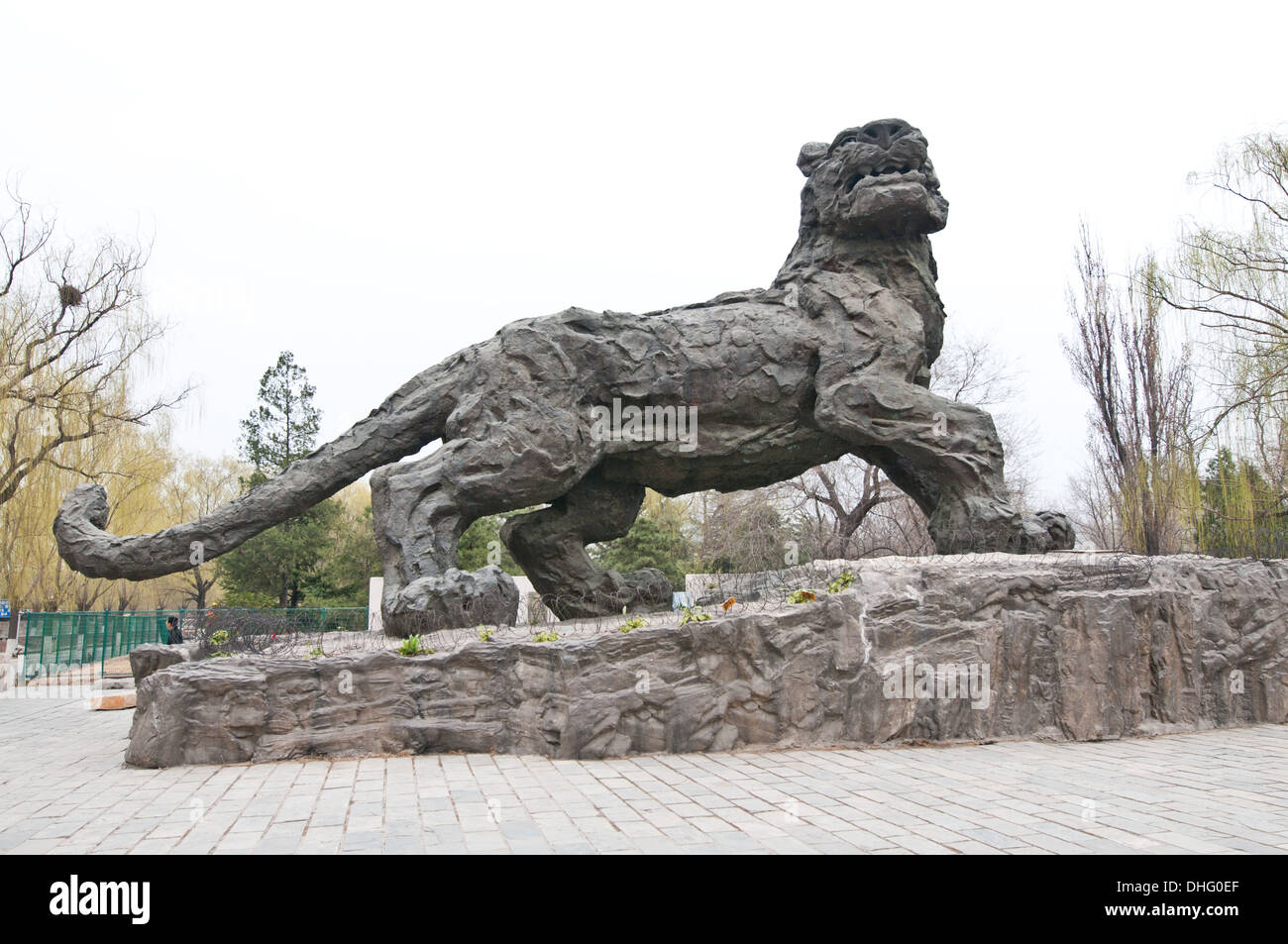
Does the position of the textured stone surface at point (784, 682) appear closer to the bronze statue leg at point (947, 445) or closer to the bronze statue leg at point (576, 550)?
the bronze statue leg at point (947, 445)

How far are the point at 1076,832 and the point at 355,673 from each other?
3460 millimetres

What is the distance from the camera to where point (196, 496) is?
30703 mm

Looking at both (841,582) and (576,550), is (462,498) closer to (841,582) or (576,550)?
(576,550)

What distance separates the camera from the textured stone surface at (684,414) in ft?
20.0

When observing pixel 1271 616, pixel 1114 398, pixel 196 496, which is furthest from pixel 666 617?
pixel 196 496

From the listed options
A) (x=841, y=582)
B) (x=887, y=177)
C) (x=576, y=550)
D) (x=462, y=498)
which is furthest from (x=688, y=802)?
(x=887, y=177)

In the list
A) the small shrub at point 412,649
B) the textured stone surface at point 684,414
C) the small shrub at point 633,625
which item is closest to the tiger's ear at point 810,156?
the textured stone surface at point 684,414

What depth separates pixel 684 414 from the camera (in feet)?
21.4

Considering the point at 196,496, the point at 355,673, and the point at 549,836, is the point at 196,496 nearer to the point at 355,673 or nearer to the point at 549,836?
the point at 355,673

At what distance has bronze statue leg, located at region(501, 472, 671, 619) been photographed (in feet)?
23.0

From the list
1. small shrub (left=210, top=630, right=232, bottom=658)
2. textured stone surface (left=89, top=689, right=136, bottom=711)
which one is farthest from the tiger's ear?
textured stone surface (left=89, top=689, right=136, bottom=711)

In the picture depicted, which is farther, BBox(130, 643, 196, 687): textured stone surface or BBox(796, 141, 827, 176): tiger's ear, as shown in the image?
BBox(796, 141, 827, 176): tiger's ear

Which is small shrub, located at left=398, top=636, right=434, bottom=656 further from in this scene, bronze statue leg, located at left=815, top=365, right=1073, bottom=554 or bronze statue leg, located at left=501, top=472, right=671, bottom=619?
bronze statue leg, located at left=815, top=365, right=1073, bottom=554

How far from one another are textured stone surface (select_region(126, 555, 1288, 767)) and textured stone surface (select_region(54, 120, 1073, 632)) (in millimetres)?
727
